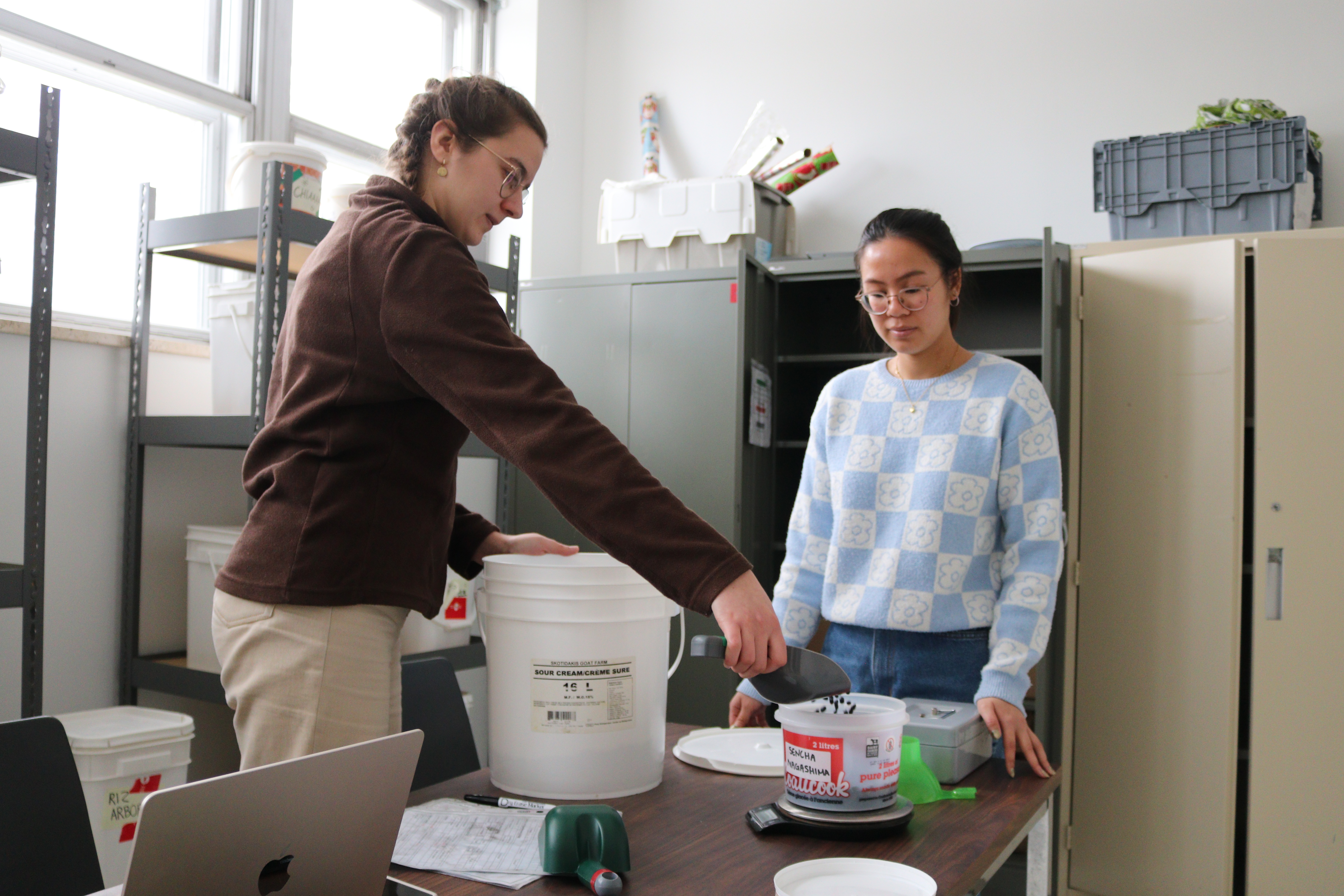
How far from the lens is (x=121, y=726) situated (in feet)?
6.56

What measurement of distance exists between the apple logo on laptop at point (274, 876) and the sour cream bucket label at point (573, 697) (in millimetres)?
456

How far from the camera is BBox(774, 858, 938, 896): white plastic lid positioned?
869mm

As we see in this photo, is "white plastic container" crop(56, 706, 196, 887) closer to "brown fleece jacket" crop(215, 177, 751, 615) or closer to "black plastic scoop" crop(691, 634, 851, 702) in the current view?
"brown fleece jacket" crop(215, 177, 751, 615)

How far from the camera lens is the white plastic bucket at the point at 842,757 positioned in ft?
3.38

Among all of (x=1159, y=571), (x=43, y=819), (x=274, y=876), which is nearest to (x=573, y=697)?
(x=274, y=876)

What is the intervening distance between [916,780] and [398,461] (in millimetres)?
687

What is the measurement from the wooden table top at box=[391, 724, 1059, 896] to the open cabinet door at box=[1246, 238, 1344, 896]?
4.79 feet

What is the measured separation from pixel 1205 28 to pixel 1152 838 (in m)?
2.25

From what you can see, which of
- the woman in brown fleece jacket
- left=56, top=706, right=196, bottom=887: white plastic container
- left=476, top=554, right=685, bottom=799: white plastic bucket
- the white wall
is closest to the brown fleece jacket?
the woman in brown fleece jacket

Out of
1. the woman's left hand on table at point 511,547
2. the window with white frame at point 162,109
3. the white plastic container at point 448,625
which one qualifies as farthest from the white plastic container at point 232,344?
the woman's left hand on table at point 511,547

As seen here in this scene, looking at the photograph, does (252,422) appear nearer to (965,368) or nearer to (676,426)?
(676,426)

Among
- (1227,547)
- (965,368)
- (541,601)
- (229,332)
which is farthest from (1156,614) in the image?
(229,332)

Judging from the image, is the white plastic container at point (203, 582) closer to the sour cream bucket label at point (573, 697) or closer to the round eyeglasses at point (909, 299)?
the sour cream bucket label at point (573, 697)

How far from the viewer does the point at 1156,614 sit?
253cm
